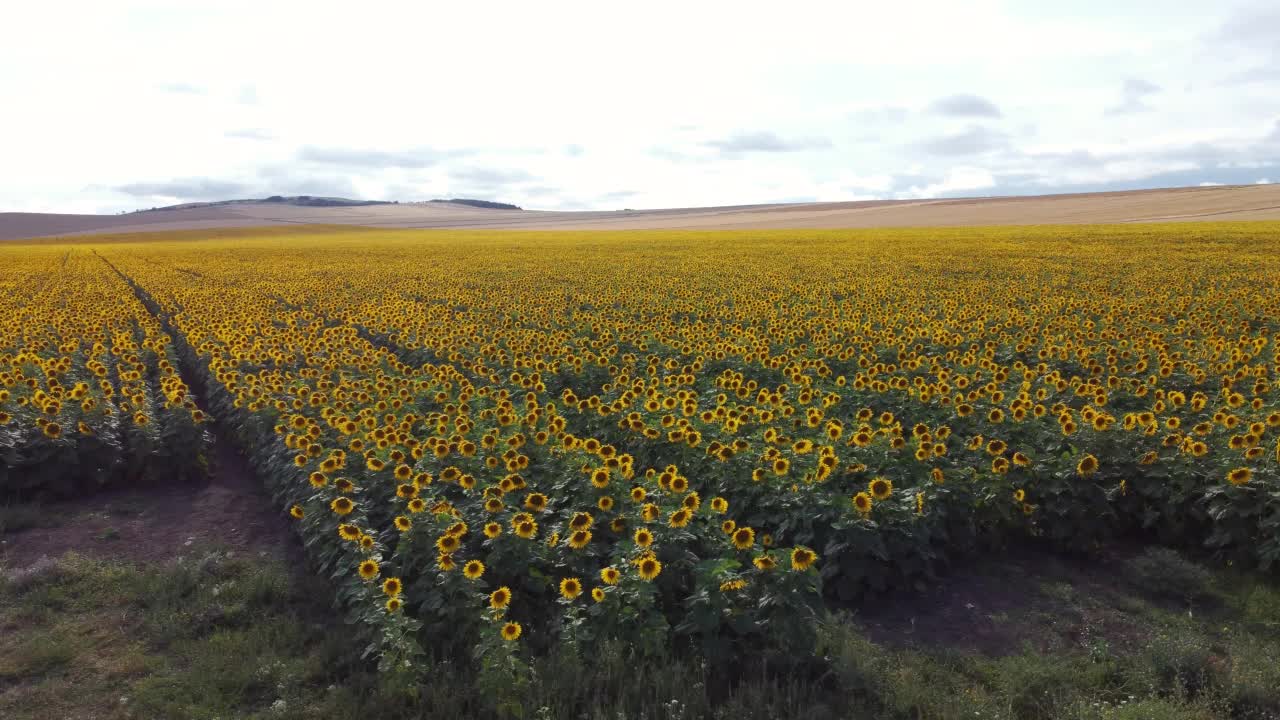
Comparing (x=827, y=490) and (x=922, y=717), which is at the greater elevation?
(x=827, y=490)

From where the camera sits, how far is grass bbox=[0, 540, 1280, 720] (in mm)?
4684

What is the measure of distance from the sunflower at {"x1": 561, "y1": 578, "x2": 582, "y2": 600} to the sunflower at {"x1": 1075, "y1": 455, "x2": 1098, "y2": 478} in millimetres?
4343

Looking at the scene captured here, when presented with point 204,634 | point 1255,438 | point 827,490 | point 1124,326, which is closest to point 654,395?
point 827,490

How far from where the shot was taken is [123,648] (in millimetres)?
5715

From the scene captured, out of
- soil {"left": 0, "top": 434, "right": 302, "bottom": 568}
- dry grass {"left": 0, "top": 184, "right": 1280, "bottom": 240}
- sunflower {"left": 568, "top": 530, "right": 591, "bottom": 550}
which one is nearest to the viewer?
sunflower {"left": 568, "top": 530, "right": 591, "bottom": 550}

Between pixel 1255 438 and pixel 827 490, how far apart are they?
3442 mm

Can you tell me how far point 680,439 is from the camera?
305 inches

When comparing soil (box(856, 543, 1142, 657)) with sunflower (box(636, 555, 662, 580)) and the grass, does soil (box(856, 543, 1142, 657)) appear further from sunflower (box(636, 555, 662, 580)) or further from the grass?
sunflower (box(636, 555, 662, 580))

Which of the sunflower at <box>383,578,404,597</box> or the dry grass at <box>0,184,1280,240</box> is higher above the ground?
the dry grass at <box>0,184,1280,240</box>

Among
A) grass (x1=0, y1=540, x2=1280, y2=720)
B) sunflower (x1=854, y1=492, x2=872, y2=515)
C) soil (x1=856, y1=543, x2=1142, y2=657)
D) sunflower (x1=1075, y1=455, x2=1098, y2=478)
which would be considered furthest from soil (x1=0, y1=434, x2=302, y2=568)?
sunflower (x1=1075, y1=455, x2=1098, y2=478)

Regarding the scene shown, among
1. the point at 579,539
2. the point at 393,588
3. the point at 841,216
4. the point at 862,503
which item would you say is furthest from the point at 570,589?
the point at 841,216

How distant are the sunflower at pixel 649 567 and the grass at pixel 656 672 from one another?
1.56 ft

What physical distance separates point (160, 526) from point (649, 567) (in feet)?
18.8

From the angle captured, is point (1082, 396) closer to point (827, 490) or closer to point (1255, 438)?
point (1255, 438)
